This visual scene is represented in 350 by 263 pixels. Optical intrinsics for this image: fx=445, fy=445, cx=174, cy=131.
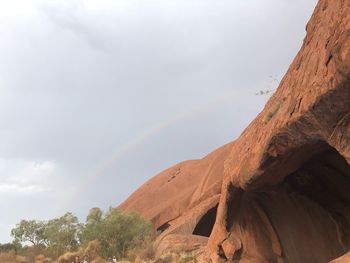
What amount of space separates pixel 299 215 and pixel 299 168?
169 cm

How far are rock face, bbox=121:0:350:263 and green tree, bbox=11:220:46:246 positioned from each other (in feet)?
99.8

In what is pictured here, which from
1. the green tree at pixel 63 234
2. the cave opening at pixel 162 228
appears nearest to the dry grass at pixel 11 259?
the green tree at pixel 63 234

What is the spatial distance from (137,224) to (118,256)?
3221mm

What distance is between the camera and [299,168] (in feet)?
40.5

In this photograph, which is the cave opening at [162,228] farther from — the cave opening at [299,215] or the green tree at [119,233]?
the cave opening at [299,215]

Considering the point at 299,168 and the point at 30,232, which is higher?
the point at 30,232

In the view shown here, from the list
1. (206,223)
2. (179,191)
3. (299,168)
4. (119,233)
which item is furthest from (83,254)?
(299,168)

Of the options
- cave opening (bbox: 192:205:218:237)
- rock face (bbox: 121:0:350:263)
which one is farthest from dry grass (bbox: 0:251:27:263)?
rock face (bbox: 121:0:350:263)

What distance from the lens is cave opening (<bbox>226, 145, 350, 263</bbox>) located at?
488 inches

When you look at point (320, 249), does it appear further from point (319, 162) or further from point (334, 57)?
point (334, 57)

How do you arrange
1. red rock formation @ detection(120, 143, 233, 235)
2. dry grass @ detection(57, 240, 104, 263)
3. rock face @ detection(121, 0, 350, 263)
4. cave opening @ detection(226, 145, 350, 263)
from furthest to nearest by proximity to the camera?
red rock formation @ detection(120, 143, 233, 235) → dry grass @ detection(57, 240, 104, 263) → cave opening @ detection(226, 145, 350, 263) → rock face @ detection(121, 0, 350, 263)

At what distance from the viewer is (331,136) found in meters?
7.04

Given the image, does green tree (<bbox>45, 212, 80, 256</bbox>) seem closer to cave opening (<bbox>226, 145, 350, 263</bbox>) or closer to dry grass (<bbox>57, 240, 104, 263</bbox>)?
dry grass (<bbox>57, 240, 104, 263</bbox>)

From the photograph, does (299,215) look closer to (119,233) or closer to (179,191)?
(119,233)
